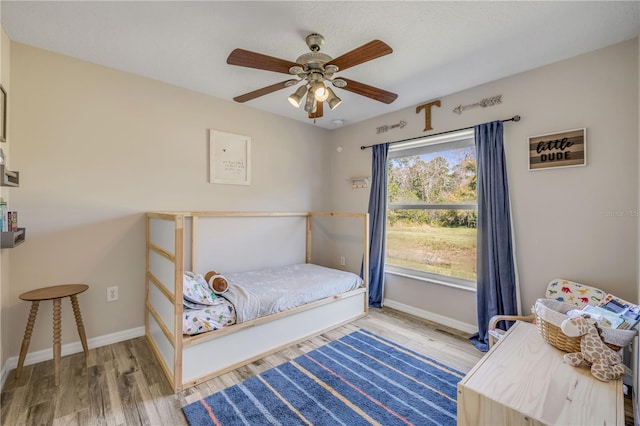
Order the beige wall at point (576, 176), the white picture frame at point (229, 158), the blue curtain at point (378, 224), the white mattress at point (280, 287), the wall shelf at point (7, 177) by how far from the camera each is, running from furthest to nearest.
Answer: the blue curtain at point (378, 224), the white picture frame at point (229, 158), the white mattress at point (280, 287), the beige wall at point (576, 176), the wall shelf at point (7, 177)

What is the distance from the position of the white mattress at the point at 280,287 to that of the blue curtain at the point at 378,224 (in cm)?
40

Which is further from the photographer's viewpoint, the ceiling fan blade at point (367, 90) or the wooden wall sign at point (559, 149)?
the wooden wall sign at point (559, 149)

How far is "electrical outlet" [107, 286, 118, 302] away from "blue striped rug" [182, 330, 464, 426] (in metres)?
1.33

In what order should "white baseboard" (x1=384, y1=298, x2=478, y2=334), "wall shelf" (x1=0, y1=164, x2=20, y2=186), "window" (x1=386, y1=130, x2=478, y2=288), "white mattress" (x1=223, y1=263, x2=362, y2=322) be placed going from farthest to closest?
"window" (x1=386, y1=130, x2=478, y2=288) → "white baseboard" (x1=384, y1=298, x2=478, y2=334) → "white mattress" (x1=223, y1=263, x2=362, y2=322) → "wall shelf" (x1=0, y1=164, x2=20, y2=186)

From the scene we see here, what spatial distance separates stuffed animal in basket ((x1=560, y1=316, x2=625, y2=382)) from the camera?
4.11 feet

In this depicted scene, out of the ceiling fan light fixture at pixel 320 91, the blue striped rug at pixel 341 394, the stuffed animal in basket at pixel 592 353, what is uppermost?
the ceiling fan light fixture at pixel 320 91

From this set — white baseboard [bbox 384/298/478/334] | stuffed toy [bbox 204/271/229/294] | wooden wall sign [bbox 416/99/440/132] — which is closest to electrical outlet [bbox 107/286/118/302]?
stuffed toy [bbox 204/271/229/294]

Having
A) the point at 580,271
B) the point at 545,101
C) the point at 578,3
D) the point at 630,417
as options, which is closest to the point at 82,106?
the point at 578,3

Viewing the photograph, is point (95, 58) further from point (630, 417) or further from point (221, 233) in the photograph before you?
point (630, 417)

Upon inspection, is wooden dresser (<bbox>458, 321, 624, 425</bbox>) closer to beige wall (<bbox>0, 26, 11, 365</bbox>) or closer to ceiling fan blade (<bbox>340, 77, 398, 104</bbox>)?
ceiling fan blade (<bbox>340, 77, 398, 104</bbox>)

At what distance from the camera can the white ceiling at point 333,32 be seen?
5.25 ft

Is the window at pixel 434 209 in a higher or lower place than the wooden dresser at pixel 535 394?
higher

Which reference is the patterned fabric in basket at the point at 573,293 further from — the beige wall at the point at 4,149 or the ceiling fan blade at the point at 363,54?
the beige wall at the point at 4,149

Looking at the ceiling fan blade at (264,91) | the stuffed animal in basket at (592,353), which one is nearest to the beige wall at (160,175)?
the stuffed animal in basket at (592,353)
